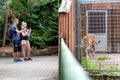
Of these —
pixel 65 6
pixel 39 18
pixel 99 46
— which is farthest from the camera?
pixel 39 18

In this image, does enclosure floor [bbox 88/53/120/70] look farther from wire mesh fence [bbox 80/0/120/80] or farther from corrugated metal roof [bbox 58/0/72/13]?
corrugated metal roof [bbox 58/0/72/13]

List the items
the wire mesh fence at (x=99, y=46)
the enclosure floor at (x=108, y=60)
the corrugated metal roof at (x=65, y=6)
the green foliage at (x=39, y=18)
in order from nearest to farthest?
the corrugated metal roof at (x=65, y=6)
the wire mesh fence at (x=99, y=46)
the enclosure floor at (x=108, y=60)
the green foliage at (x=39, y=18)

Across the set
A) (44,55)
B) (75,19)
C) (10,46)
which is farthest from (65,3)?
(10,46)

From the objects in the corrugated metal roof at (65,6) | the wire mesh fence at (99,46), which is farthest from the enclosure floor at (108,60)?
the corrugated metal roof at (65,6)

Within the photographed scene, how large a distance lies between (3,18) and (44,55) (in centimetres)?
278

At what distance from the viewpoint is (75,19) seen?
9.23 m

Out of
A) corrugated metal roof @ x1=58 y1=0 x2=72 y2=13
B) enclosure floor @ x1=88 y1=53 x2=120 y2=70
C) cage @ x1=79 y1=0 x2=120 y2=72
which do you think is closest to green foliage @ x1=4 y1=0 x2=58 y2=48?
cage @ x1=79 y1=0 x2=120 y2=72

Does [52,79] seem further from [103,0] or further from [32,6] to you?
[32,6]

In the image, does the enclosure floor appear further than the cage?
Yes

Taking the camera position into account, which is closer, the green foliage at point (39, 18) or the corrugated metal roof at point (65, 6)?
the corrugated metal roof at point (65, 6)

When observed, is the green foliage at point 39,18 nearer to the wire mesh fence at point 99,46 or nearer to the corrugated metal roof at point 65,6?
the wire mesh fence at point 99,46

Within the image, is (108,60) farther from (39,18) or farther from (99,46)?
(39,18)

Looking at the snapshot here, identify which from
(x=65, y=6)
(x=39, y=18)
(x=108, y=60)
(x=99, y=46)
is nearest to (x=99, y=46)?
(x=99, y=46)

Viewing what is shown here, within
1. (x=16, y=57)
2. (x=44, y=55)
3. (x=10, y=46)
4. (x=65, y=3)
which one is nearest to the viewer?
(x=65, y=3)
